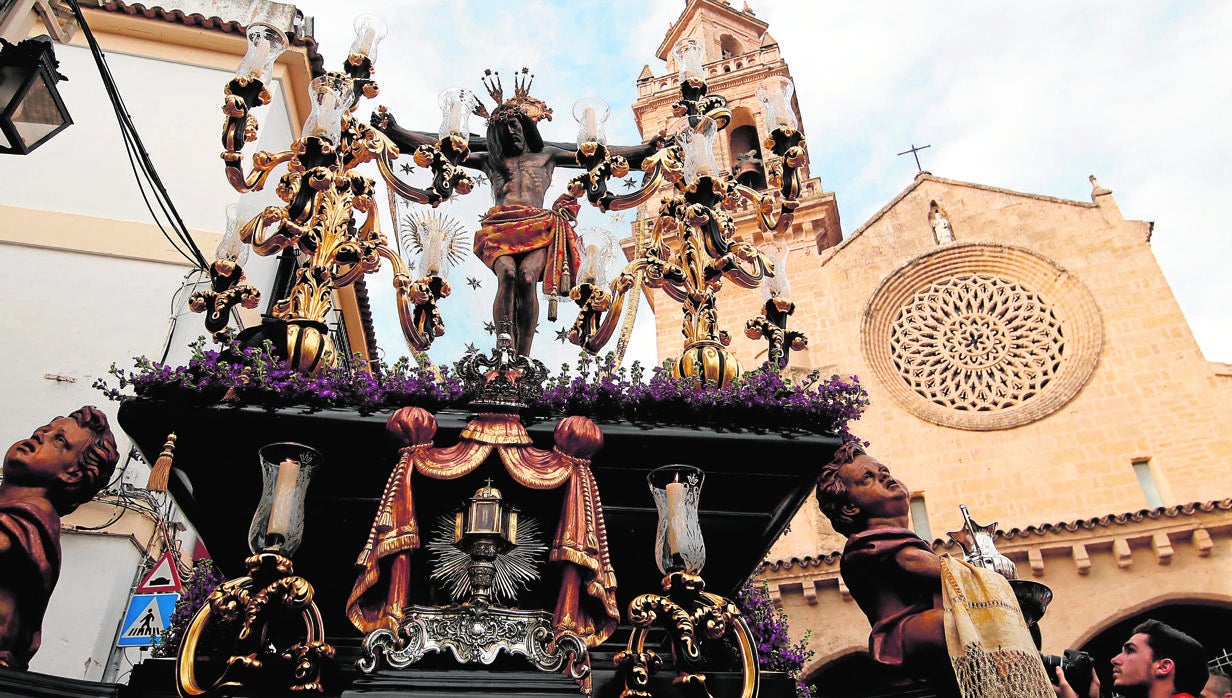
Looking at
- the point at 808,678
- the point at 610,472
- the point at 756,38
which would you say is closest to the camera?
the point at 610,472

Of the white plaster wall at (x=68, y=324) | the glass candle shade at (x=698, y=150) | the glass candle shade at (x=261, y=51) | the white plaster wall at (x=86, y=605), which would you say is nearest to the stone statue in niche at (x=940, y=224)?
the glass candle shade at (x=698, y=150)

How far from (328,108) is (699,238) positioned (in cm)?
283

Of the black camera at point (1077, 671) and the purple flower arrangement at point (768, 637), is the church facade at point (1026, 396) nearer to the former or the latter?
the purple flower arrangement at point (768, 637)

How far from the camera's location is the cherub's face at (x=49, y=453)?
479 centimetres

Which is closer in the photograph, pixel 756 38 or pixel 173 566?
pixel 173 566

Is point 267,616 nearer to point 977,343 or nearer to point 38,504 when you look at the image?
point 38,504

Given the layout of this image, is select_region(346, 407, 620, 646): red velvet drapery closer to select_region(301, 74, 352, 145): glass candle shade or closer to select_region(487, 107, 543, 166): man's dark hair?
select_region(301, 74, 352, 145): glass candle shade

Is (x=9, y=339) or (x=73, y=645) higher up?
(x=9, y=339)

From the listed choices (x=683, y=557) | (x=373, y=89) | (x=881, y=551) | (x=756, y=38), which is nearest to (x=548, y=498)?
(x=683, y=557)

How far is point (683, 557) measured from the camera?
166 inches

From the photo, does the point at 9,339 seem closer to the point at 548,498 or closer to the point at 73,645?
the point at 73,645

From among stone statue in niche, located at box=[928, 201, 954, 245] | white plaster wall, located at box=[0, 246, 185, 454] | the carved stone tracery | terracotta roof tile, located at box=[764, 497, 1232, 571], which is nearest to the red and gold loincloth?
white plaster wall, located at box=[0, 246, 185, 454]

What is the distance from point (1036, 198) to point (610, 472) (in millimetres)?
19280

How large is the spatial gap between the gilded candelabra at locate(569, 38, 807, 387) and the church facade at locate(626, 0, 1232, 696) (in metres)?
6.99
